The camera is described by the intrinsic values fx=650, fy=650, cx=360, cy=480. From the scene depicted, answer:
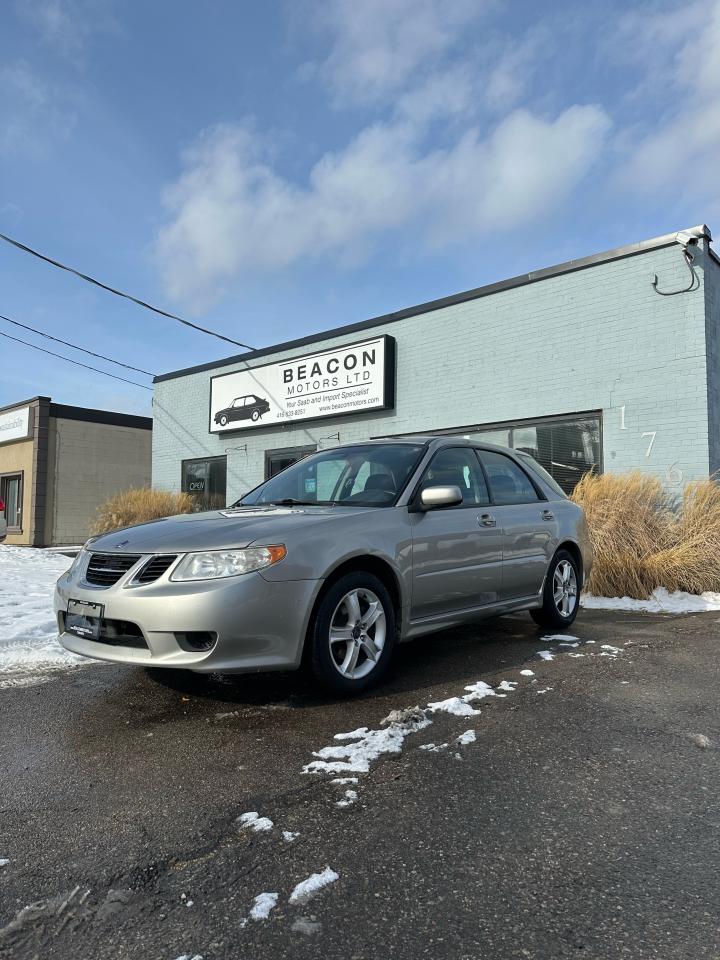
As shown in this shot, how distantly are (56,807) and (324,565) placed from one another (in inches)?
64.0

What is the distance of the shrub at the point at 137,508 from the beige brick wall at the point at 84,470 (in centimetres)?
578

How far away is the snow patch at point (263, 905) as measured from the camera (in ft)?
5.71

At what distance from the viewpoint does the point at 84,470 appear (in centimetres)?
2159

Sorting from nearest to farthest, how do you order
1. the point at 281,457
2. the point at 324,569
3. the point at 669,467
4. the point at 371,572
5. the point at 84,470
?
the point at 324,569 < the point at 371,572 < the point at 669,467 < the point at 281,457 < the point at 84,470

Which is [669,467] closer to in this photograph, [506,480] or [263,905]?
[506,480]

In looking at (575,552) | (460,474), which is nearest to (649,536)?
(575,552)

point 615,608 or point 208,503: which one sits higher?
point 208,503

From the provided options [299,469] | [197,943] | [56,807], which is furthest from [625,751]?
[299,469]

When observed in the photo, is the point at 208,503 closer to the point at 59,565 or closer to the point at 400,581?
the point at 59,565

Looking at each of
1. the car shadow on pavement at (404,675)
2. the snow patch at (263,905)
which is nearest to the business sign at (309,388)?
the car shadow on pavement at (404,675)

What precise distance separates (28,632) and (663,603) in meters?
6.32

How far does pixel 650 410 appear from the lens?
9477 mm

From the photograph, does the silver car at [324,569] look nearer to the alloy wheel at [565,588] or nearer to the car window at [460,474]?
the car window at [460,474]

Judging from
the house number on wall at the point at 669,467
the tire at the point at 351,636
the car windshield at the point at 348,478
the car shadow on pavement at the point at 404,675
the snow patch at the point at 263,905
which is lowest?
the snow patch at the point at 263,905
